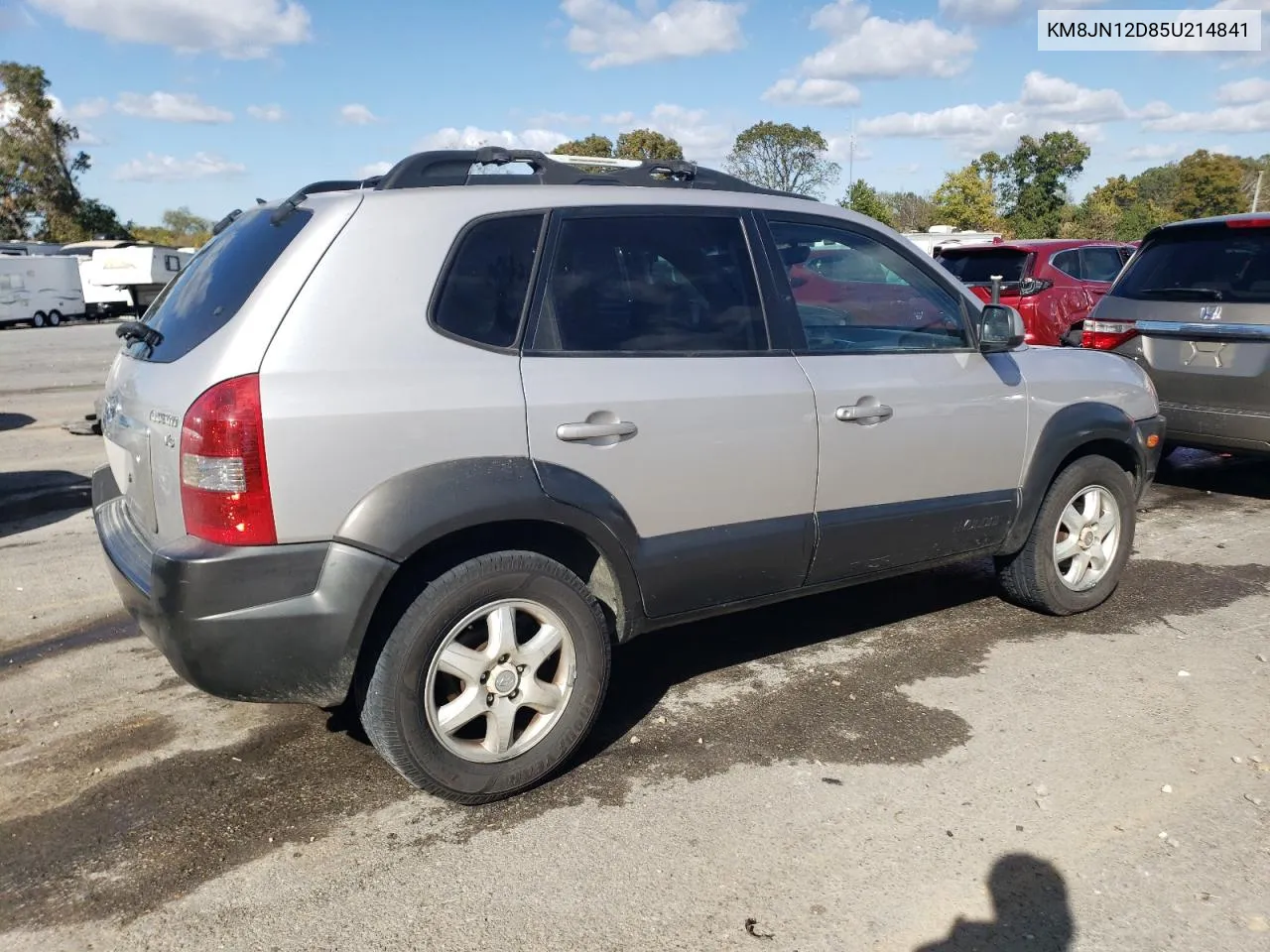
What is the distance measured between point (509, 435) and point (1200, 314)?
5.53 m

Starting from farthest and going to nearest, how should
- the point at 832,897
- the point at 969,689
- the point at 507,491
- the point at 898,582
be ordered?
the point at 898,582, the point at 969,689, the point at 507,491, the point at 832,897

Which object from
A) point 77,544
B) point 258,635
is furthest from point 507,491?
point 77,544

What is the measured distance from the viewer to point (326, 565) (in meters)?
2.94

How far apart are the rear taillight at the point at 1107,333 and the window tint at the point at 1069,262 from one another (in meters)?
4.72

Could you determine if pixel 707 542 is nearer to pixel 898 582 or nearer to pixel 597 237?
pixel 597 237

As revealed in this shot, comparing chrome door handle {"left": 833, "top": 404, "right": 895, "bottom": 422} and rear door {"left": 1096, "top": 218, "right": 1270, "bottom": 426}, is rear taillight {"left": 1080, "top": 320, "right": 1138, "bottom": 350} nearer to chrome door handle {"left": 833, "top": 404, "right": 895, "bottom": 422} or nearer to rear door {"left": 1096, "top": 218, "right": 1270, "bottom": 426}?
rear door {"left": 1096, "top": 218, "right": 1270, "bottom": 426}

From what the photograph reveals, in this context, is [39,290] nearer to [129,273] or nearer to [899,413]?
[129,273]

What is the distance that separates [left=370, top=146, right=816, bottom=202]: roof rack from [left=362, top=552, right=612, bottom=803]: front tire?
123 centimetres

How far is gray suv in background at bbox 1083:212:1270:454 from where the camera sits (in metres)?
6.58

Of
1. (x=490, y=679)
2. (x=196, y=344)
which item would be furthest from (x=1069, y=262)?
(x=196, y=344)

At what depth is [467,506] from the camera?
3.07m

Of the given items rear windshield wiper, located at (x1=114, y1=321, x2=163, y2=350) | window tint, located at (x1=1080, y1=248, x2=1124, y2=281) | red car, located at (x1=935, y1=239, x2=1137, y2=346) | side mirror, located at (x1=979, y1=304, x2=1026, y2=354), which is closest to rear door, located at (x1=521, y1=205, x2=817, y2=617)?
side mirror, located at (x1=979, y1=304, x2=1026, y2=354)

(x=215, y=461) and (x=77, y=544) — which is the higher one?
(x=215, y=461)

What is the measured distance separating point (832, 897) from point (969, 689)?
1.58 metres
